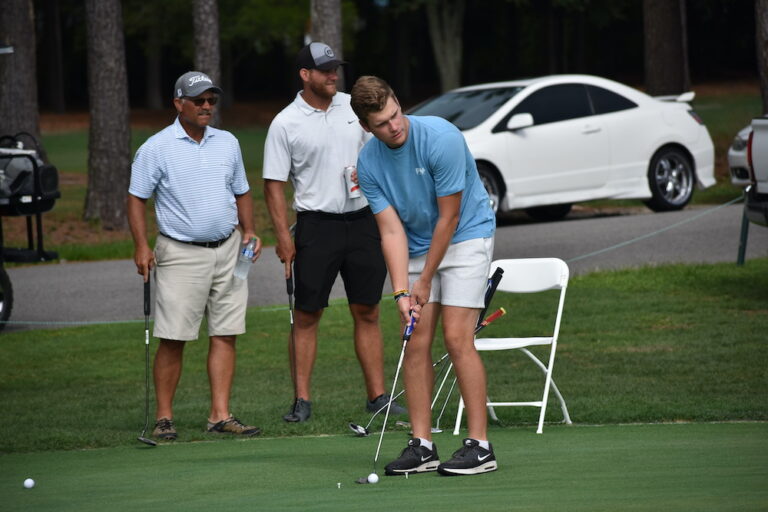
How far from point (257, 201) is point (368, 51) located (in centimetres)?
4487

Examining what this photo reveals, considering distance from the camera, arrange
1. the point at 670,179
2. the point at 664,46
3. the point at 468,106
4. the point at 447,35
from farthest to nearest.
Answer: the point at 447,35 < the point at 664,46 < the point at 670,179 < the point at 468,106

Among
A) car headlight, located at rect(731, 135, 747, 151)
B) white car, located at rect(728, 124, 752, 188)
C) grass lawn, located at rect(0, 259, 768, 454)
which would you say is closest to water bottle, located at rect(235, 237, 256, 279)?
grass lawn, located at rect(0, 259, 768, 454)

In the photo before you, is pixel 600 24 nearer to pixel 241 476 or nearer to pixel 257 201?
pixel 257 201

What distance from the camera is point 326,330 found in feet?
41.1

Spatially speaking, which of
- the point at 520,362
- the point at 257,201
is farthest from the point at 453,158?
the point at 257,201

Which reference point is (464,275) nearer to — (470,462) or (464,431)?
(470,462)

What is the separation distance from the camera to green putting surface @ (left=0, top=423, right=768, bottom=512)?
5820 millimetres

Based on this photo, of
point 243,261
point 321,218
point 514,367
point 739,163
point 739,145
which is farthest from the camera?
point 739,145

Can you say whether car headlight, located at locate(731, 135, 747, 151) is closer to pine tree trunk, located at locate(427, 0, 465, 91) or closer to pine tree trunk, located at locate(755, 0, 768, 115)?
pine tree trunk, located at locate(755, 0, 768, 115)

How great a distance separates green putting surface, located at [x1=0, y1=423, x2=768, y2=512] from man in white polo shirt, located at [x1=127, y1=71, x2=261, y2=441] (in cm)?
55

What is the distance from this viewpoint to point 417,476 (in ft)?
21.5

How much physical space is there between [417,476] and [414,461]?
75mm

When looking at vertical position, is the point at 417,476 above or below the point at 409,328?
below

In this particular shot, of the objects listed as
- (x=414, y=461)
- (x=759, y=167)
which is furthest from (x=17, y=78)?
(x=414, y=461)
